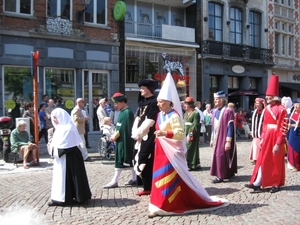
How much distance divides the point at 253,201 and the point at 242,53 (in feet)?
65.2

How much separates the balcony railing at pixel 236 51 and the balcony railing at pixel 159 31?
1.14 metres

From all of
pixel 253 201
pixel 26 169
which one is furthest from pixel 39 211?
pixel 26 169

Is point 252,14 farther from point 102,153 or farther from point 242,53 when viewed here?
point 102,153

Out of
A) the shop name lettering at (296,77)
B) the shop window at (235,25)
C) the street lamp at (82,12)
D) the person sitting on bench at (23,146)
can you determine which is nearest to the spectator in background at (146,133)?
the person sitting on bench at (23,146)

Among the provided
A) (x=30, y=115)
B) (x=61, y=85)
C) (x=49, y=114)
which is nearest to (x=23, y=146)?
(x=30, y=115)

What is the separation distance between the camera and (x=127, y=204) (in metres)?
5.71

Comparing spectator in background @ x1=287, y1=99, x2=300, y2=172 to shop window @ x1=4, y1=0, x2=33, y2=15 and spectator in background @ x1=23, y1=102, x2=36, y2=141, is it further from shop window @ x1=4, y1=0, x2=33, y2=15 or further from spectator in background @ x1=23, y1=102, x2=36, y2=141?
shop window @ x1=4, y1=0, x2=33, y2=15

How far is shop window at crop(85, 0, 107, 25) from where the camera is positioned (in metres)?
17.7

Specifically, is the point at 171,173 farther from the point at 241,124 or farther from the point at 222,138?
the point at 241,124

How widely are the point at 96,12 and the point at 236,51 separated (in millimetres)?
10396

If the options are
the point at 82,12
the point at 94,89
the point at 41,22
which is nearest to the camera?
the point at 41,22

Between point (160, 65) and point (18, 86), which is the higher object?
point (160, 65)

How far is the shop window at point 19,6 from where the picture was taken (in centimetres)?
1552

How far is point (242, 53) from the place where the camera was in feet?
80.1
